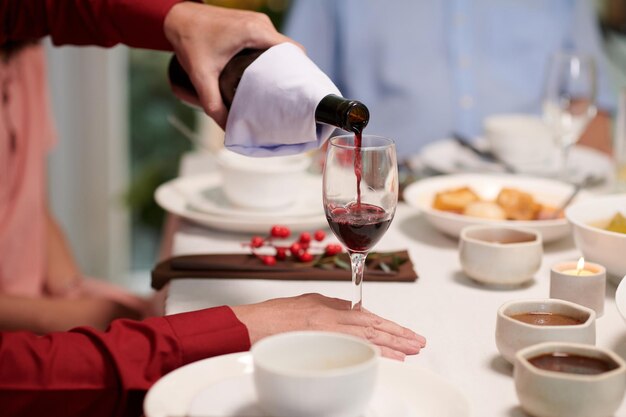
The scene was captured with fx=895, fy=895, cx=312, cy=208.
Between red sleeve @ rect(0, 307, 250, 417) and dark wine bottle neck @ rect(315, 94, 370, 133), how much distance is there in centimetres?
33

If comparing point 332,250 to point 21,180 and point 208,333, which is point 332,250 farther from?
point 21,180

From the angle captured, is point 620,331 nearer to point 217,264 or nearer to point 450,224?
point 450,224

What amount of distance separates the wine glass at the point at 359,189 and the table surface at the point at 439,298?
0.13 metres

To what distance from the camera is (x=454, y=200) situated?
1.60m

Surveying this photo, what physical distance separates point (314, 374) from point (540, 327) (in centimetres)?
32

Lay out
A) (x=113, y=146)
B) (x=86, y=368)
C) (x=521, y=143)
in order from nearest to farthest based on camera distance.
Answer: (x=86, y=368) → (x=521, y=143) → (x=113, y=146)

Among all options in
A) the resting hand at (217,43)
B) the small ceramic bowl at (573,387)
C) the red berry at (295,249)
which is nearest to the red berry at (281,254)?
the red berry at (295,249)

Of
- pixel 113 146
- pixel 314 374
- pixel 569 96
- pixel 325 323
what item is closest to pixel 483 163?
pixel 569 96

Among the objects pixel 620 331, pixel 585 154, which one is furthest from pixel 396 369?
pixel 585 154

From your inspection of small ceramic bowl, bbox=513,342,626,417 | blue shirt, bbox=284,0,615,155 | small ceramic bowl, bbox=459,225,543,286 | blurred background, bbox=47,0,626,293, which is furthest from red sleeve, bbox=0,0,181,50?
blurred background, bbox=47,0,626,293

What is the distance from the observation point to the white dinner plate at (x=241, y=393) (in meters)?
0.82

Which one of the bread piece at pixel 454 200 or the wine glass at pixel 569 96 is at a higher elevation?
the wine glass at pixel 569 96

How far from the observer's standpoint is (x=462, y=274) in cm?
138

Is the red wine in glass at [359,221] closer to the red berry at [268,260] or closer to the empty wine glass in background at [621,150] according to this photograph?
the red berry at [268,260]
